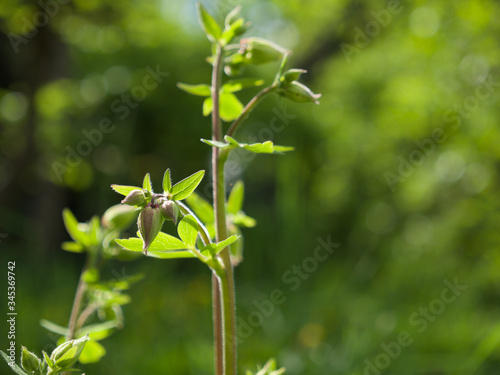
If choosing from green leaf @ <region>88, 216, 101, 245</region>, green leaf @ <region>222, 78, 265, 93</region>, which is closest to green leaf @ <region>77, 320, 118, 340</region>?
green leaf @ <region>88, 216, 101, 245</region>

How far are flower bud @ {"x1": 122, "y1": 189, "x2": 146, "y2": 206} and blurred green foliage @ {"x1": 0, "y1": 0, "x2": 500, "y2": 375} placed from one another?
3.11 ft

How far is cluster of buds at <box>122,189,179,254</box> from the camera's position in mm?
437

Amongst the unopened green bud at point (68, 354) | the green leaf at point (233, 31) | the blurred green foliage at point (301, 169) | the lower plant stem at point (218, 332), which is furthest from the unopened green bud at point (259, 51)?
the blurred green foliage at point (301, 169)

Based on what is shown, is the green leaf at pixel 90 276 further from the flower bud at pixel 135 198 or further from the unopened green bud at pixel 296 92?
the unopened green bud at pixel 296 92

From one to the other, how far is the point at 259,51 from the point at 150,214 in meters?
0.27

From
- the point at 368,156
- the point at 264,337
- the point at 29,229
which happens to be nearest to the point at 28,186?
the point at 29,229

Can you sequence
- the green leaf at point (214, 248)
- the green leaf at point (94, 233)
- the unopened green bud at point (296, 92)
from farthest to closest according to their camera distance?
the green leaf at point (94, 233) < the unopened green bud at point (296, 92) < the green leaf at point (214, 248)

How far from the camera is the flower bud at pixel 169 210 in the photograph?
44 cm

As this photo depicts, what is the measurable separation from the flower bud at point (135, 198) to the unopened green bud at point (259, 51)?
0.82ft

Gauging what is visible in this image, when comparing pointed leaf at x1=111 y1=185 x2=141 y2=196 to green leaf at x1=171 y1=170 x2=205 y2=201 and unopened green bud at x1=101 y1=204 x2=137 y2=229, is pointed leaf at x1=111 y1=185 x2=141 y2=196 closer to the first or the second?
green leaf at x1=171 y1=170 x2=205 y2=201

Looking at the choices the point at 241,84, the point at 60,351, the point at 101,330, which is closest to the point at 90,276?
the point at 101,330

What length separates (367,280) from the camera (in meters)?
2.71

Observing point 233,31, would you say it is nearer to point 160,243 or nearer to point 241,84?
point 241,84

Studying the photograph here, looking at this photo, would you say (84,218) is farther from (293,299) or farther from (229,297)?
(229,297)
